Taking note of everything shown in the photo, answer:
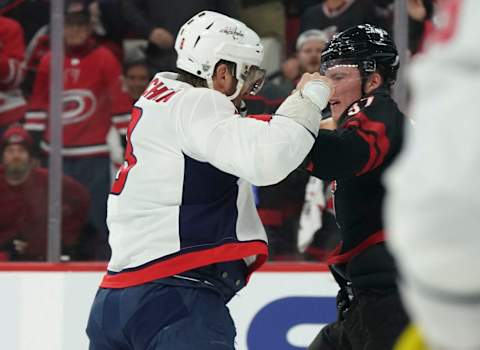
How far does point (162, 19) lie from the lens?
4422mm

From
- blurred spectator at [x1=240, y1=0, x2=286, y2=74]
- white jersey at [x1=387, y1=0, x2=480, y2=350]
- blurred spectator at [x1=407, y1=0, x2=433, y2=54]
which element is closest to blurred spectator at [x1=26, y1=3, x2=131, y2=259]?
blurred spectator at [x1=240, y1=0, x2=286, y2=74]

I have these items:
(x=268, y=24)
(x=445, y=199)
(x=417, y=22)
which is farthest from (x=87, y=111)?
(x=445, y=199)

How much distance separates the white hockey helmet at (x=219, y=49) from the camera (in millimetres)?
2758

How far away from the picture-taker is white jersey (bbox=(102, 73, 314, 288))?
2514mm

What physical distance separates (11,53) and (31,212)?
0.63 metres

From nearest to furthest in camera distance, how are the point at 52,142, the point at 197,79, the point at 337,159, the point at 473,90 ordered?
the point at 473,90, the point at 337,159, the point at 197,79, the point at 52,142

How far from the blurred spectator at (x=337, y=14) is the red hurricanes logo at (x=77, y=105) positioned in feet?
2.87

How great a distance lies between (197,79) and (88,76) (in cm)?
169

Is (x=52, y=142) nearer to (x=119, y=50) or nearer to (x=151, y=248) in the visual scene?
(x=119, y=50)

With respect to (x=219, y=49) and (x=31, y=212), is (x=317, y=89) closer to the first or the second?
(x=219, y=49)

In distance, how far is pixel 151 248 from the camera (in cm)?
263

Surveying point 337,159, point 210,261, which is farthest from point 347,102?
point 210,261

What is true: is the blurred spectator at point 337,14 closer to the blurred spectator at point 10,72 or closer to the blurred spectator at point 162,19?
the blurred spectator at point 162,19

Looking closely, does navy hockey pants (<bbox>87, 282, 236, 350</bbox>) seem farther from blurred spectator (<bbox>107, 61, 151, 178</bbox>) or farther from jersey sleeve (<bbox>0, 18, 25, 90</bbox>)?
jersey sleeve (<bbox>0, 18, 25, 90</bbox>)
